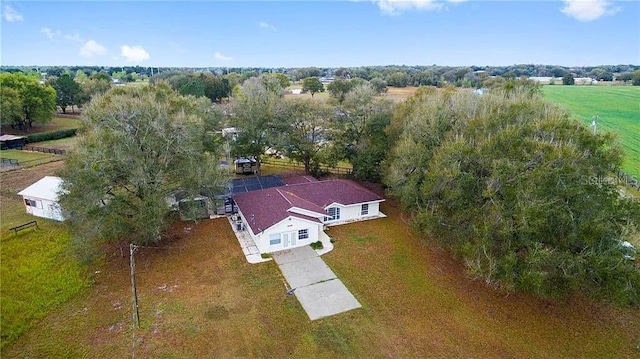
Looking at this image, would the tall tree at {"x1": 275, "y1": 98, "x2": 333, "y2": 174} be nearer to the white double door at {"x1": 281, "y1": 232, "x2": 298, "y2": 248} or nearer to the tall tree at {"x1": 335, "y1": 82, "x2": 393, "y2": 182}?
the tall tree at {"x1": 335, "y1": 82, "x2": 393, "y2": 182}

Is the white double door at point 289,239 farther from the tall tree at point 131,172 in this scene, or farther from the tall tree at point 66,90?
the tall tree at point 66,90

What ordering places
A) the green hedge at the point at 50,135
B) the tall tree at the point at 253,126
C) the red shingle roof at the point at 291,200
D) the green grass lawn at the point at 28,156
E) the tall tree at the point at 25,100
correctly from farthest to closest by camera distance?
1. the green hedge at the point at 50,135
2. the tall tree at the point at 25,100
3. the green grass lawn at the point at 28,156
4. the tall tree at the point at 253,126
5. the red shingle roof at the point at 291,200

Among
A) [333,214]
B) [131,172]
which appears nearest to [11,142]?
[131,172]

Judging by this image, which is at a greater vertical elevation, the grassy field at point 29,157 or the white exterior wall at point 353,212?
the grassy field at point 29,157

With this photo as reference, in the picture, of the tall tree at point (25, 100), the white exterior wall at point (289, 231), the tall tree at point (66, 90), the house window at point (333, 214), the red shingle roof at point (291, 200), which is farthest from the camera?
the tall tree at point (66, 90)

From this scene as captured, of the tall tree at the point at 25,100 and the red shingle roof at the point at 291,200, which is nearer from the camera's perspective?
the red shingle roof at the point at 291,200

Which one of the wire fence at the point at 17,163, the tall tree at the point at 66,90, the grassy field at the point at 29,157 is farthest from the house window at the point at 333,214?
the tall tree at the point at 66,90

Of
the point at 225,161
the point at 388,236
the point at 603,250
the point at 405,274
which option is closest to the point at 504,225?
the point at 603,250

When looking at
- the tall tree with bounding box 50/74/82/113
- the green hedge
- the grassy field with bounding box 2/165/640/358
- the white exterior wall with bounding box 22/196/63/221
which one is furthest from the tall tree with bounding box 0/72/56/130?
the grassy field with bounding box 2/165/640/358
